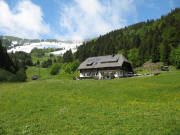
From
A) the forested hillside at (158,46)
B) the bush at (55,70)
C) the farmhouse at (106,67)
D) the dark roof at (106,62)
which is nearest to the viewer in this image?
the farmhouse at (106,67)

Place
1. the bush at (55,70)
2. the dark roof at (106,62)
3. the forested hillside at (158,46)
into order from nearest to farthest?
the dark roof at (106,62), the forested hillside at (158,46), the bush at (55,70)

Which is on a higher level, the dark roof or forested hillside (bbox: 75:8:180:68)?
forested hillside (bbox: 75:8:180:68)

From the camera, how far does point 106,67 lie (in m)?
56.8

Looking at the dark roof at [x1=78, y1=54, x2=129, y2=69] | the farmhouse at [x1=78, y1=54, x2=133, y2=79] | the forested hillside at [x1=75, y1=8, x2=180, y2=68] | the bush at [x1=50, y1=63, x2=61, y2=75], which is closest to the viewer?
the farmhouse at [x1=78, y1=54, x2=133, y2=79]

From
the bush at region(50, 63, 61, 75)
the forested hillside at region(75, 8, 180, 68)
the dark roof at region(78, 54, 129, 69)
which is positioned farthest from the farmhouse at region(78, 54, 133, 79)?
the bush at region(50, 63, 61, 75)

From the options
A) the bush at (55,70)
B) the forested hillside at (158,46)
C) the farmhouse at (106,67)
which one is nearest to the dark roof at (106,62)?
the farmhouse at (106,67)

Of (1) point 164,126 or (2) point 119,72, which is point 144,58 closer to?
(2) point 119,72

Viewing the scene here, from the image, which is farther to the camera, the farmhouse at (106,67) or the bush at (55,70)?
the bush at (55,70)

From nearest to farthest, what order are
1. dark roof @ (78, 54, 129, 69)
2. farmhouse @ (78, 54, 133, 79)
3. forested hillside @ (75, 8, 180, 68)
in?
farmhouse @ (78, 54, 133, 79)
dark roof @ (78, 54, 129, 69)
forested hillside @ (75, 8, 180, 68)

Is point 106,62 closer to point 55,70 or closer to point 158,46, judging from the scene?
point 158,46

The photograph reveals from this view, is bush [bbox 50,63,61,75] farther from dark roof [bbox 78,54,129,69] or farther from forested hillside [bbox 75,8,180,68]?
dark roof [bbox 78,54,129,69]

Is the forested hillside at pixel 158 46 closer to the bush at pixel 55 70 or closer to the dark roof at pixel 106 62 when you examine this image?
the dark roof at pixel 106 62

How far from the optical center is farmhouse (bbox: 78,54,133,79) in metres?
55.0

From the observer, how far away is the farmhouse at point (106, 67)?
5497 centimetres
